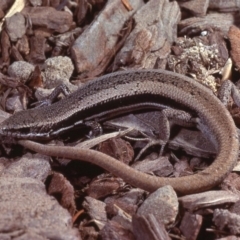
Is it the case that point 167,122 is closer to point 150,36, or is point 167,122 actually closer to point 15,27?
point 150,36

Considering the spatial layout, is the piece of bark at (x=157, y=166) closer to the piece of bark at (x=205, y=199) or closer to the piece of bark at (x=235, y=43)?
the piece of bark at (x=205, y=199)

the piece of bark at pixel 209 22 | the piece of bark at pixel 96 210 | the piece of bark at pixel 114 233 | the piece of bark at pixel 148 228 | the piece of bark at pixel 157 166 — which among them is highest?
the piece of bark at pixel 209 22

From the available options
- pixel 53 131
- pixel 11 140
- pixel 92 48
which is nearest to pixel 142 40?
pixel 92 48

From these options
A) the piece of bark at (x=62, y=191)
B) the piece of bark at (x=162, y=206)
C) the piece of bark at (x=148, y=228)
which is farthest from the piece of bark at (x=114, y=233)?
the piece of bark at (x=62, y=191)

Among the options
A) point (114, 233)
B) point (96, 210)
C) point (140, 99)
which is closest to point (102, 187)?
point (96, 210)

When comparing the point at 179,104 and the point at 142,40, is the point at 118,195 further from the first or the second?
the point at 142,40

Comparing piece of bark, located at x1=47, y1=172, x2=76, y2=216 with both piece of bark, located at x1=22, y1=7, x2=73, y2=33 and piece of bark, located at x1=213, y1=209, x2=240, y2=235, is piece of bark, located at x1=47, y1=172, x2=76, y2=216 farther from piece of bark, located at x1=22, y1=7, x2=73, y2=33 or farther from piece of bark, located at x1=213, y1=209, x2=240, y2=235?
piece of bark, located at x1=22, y1=7, x2=73, y2=33

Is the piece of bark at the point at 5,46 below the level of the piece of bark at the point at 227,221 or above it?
above
